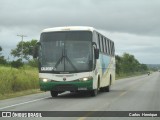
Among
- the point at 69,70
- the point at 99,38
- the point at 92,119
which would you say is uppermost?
the point at 99,38

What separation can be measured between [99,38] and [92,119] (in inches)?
506

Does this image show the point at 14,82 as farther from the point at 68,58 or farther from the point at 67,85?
the point at 67,85

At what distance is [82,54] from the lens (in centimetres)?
2348

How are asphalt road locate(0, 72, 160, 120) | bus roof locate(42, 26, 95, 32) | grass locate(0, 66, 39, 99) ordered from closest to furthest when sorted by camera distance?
asphalt road locate(0, 72, 160, 120) < bus roof locate(42, 26, 95, 32) < grass locate(0, 66, 39, 99)

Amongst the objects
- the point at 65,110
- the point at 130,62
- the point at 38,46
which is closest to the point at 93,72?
the point at 38,46

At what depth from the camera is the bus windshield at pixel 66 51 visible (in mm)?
23297

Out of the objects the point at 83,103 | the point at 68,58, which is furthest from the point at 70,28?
the point at 83,103

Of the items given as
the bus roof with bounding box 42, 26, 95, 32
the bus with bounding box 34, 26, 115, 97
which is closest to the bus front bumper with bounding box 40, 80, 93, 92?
the bus with bounding box 34, 26, 115, 97

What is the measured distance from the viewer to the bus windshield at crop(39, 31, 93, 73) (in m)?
23.3

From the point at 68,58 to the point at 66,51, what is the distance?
0.39m

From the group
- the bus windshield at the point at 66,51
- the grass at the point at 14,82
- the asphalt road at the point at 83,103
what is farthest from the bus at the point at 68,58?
the grass at the point at 14,82

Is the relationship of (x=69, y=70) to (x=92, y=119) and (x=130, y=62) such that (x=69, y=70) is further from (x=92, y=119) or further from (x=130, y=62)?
(x=130, y=62)

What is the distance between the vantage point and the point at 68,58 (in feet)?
76.7

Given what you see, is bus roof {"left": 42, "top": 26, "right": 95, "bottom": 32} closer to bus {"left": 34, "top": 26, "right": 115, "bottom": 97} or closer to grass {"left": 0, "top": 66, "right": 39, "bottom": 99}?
bus {"left": 34, "top": 26, "right": 115, "bottom": 97}
